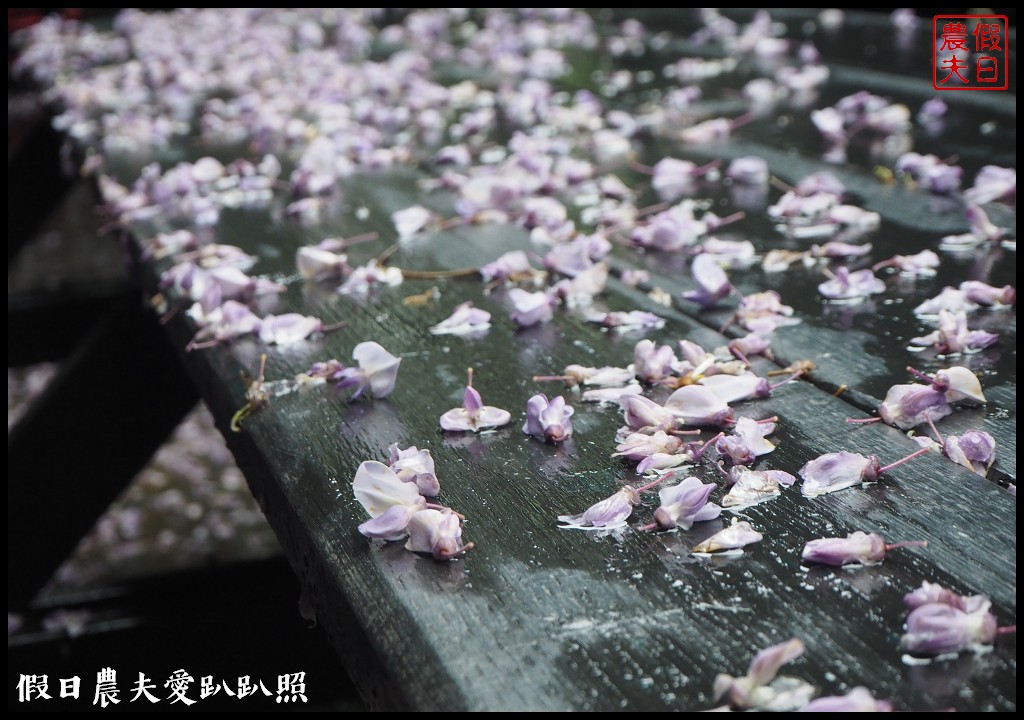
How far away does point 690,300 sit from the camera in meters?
1.25

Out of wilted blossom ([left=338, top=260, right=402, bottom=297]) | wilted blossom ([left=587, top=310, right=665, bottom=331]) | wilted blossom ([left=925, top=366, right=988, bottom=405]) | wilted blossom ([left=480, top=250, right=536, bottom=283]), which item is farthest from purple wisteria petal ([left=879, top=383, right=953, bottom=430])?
wilted blossom ([left=338, top=260, right=402, bottom=297])

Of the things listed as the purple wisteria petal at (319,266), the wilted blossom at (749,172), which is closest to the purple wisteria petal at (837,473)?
the purple wisteria petal at (319,266)

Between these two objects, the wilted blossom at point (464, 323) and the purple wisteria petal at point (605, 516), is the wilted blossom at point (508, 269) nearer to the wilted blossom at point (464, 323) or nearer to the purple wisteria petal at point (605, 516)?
the wilted blossom at point (464, 323)

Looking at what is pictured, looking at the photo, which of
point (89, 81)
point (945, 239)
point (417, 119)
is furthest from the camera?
point (89, 81)

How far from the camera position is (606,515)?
29.9 inches

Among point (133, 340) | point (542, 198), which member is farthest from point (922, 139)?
point (133, 340)

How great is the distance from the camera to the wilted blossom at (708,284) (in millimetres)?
1225

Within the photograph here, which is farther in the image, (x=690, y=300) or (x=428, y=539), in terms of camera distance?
(x=690, y=300)

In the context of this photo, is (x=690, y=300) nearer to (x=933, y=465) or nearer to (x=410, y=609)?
(x=933, y=465)

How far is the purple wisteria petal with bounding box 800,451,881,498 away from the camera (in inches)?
31.1

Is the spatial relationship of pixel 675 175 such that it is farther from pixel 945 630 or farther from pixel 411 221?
pixel 945 630

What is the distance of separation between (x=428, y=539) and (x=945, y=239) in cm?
99

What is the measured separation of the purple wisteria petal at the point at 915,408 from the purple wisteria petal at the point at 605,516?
0.95 ft

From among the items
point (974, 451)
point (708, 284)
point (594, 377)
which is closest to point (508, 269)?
point (708, 284)
